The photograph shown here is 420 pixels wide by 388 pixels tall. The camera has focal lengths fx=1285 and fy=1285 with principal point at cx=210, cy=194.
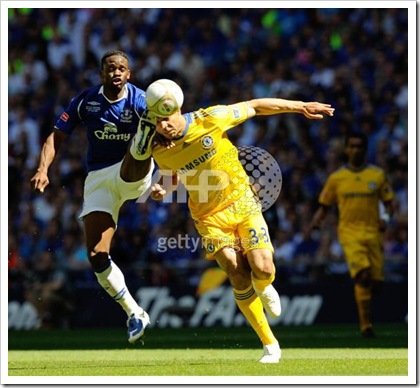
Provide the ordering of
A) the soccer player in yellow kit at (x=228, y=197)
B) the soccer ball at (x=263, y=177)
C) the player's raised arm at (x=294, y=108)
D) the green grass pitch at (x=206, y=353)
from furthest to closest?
1. the soccer ball at (x=263, y=177)
2. the soccer player in yellow kit at (x=228, y=197)
3. the player's raised arm at (x=294, y=108)
4. the green grass pitch at (x=206, y=353)

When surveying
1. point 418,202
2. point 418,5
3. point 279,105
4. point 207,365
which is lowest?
point 207,365

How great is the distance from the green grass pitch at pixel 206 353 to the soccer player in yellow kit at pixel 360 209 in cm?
98

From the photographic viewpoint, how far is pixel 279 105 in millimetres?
12320

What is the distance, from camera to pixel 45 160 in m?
13.1

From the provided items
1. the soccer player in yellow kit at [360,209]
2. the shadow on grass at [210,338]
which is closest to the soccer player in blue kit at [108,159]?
the shadow on grass at [210,338]

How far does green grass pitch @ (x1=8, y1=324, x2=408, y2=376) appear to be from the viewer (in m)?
11.8

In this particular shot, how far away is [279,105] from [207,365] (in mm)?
2599

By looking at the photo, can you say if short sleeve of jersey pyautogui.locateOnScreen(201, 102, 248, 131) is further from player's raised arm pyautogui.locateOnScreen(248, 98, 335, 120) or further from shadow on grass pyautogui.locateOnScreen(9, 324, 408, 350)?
shadow on grass pyautogui.locateOnScreen(9, 324, 408, 350)

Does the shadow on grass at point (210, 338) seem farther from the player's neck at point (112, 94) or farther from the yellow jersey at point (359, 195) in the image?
the player's neck at point (112, 94)

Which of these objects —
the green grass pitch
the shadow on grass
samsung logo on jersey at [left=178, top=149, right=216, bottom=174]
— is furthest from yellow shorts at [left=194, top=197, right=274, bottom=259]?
the shadow on grass

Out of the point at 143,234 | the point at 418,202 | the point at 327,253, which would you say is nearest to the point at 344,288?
the point at 327,253

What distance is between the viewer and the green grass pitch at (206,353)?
1184cm

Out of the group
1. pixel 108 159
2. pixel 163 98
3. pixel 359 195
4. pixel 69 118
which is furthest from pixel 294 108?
pixel 359 195

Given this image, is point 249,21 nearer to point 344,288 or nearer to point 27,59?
point 27,59
